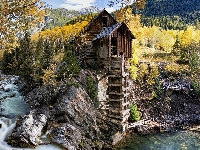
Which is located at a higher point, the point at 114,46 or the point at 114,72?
the point at 114,46

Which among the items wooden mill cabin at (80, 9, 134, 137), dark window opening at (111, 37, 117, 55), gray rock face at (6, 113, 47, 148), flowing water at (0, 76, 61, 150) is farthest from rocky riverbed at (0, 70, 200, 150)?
dark window opening at (111, 37, 117, 55)

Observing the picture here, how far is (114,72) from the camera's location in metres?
30.1

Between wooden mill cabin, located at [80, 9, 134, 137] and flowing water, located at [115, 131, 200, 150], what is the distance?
2044 mm

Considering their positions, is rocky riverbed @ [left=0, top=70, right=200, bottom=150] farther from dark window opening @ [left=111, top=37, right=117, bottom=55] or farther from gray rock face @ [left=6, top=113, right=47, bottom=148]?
dark window opening @ [left=111, top=37, right=117, bottom=55]

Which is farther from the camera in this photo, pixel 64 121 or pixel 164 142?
pixel 164 142

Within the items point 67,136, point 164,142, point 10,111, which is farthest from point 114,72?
point 10,111

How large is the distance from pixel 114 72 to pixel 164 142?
30.1 feet

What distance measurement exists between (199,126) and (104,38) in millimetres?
16555

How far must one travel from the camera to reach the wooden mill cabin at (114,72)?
2994cm

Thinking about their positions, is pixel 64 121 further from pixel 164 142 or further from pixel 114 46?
pixel 164 142

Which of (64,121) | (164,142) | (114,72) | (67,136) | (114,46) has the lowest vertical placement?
(164,142)

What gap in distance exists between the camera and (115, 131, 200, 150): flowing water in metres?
28.1

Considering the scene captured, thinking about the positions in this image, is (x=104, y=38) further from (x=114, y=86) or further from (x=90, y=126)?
(x=90, y=126)

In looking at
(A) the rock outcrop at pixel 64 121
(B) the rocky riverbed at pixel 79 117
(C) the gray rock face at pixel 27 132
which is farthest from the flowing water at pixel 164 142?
(C) the gray rock face at pixel 27 132
